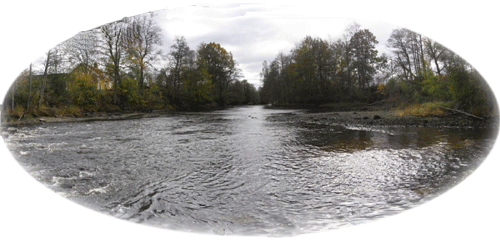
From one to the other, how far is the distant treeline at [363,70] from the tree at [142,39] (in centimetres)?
85

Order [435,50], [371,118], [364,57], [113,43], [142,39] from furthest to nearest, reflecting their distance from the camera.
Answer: [371,118] < [364,57] < [113,43] < [142,39] < [435,50]

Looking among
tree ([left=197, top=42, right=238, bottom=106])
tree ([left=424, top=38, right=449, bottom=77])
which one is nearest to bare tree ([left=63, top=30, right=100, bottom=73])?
tree ([left=197, top=42, right=238, bottom=106])

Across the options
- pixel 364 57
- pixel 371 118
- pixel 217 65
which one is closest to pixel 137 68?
pixel 217 65

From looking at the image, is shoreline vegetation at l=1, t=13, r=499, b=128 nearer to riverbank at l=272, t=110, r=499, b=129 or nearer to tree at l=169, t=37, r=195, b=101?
tree at l=169, t=37, r=195, b=101

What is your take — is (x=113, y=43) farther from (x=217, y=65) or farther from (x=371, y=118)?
(x=371, y=118)

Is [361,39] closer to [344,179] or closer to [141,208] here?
[344,179]

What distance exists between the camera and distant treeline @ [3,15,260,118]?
1.85 m

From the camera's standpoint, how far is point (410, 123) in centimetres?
774

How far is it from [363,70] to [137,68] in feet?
7.15

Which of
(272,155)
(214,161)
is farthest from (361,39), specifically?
(214,161)

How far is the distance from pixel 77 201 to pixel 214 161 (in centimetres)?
172

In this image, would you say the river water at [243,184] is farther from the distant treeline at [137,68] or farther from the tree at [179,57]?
the tree at [179,57]

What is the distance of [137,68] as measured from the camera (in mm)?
2420

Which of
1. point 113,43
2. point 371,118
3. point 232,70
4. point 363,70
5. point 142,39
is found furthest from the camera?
point 371,118
